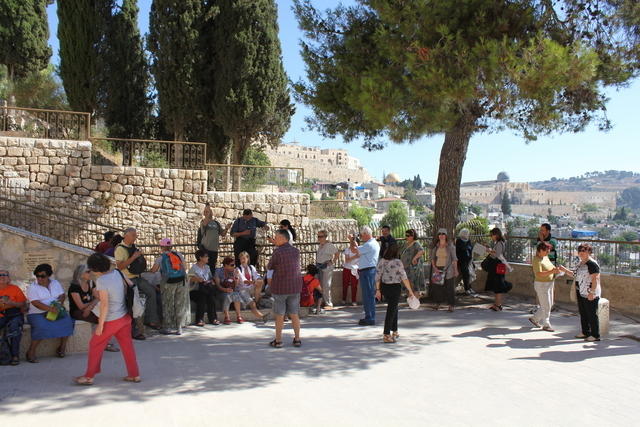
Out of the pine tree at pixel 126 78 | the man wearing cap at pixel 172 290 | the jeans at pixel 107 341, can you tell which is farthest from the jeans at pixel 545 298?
the pine tree at pixel 126 78

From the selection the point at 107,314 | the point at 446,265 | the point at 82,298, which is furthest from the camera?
the point at 446,265

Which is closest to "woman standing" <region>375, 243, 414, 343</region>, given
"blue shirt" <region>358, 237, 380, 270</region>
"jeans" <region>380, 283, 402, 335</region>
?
"jeans" <region>380, 283, 402, 335</region>

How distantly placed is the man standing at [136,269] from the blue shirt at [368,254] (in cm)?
308

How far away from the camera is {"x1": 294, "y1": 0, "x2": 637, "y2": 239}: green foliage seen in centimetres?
907

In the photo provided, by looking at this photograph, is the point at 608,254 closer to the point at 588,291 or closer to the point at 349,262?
the point at 588,291

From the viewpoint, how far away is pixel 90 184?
15664 mm

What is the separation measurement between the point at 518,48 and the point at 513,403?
5903 millimetres

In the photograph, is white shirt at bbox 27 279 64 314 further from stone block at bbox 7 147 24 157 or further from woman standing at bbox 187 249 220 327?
stone block at bbox 7 147 24 157

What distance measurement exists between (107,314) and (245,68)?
14381mm

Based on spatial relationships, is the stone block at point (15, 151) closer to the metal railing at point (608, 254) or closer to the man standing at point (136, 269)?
the man standing at point (136, 269)

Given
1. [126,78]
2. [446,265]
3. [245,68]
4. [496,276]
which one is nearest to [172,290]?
[446,265]

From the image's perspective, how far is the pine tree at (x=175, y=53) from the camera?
60.5 ft

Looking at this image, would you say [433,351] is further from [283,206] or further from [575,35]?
[283,206]

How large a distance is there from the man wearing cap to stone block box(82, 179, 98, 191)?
865cm
